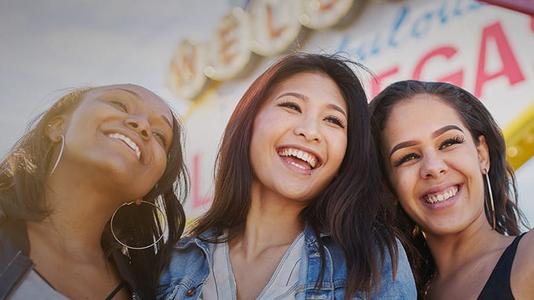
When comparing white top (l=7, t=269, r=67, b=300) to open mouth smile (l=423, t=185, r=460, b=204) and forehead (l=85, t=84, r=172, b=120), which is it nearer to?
forehead (l=85, t=84, r=172, b=120)

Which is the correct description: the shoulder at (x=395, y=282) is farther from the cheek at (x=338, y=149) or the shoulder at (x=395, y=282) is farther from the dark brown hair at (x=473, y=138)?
the dark brown hair at (x=473, y=138)

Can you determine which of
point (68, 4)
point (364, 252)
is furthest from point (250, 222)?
point (68, 4)

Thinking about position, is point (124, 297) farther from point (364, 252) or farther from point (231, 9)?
point (231, 9)

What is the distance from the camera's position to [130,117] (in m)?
1.15

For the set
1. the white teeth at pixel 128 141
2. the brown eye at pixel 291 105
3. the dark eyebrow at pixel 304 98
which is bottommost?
the white teeth at pixel 128 141

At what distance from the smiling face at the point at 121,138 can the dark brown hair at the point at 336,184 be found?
0.21 meters

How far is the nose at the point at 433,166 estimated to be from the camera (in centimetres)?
142

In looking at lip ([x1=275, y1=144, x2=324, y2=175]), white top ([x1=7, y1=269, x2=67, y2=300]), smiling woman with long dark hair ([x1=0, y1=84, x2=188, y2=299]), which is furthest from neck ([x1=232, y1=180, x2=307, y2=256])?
white top ([x1=7, y1=269, x2=67, y2=300])

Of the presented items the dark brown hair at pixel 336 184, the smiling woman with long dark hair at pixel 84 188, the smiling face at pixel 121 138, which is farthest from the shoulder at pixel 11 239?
the dark brown hair at pixel 336 184

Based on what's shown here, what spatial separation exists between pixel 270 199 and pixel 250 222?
0.07 meters

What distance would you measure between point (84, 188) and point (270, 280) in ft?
1.29

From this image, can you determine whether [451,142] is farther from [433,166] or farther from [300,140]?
[300,140]

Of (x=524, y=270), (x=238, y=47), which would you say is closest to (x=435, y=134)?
(x=524, y=270)

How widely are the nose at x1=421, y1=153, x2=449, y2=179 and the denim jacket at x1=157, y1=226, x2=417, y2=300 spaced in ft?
0.94
